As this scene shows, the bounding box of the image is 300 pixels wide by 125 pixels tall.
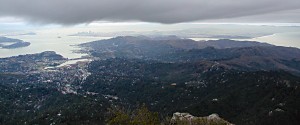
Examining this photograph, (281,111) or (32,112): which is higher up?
(281,111)

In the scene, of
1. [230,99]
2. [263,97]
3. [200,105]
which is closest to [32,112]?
[200,105]

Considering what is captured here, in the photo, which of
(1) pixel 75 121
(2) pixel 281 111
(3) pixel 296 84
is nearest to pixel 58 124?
(1) pixel 75 121

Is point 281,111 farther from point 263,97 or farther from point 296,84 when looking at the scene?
point 296,84

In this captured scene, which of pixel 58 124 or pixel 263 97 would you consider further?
pixel 263 97

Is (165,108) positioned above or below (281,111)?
below

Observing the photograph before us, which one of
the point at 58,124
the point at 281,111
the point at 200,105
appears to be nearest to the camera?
the point at 281,111

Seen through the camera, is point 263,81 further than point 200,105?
Yes

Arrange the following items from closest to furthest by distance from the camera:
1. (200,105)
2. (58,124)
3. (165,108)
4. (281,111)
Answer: (281,111)
(58,124)
(200,105)
(165,108)

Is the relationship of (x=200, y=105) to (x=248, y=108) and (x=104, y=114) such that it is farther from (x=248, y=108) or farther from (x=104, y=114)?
(x=104, y=114)

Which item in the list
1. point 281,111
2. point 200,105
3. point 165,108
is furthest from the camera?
point 165,108
